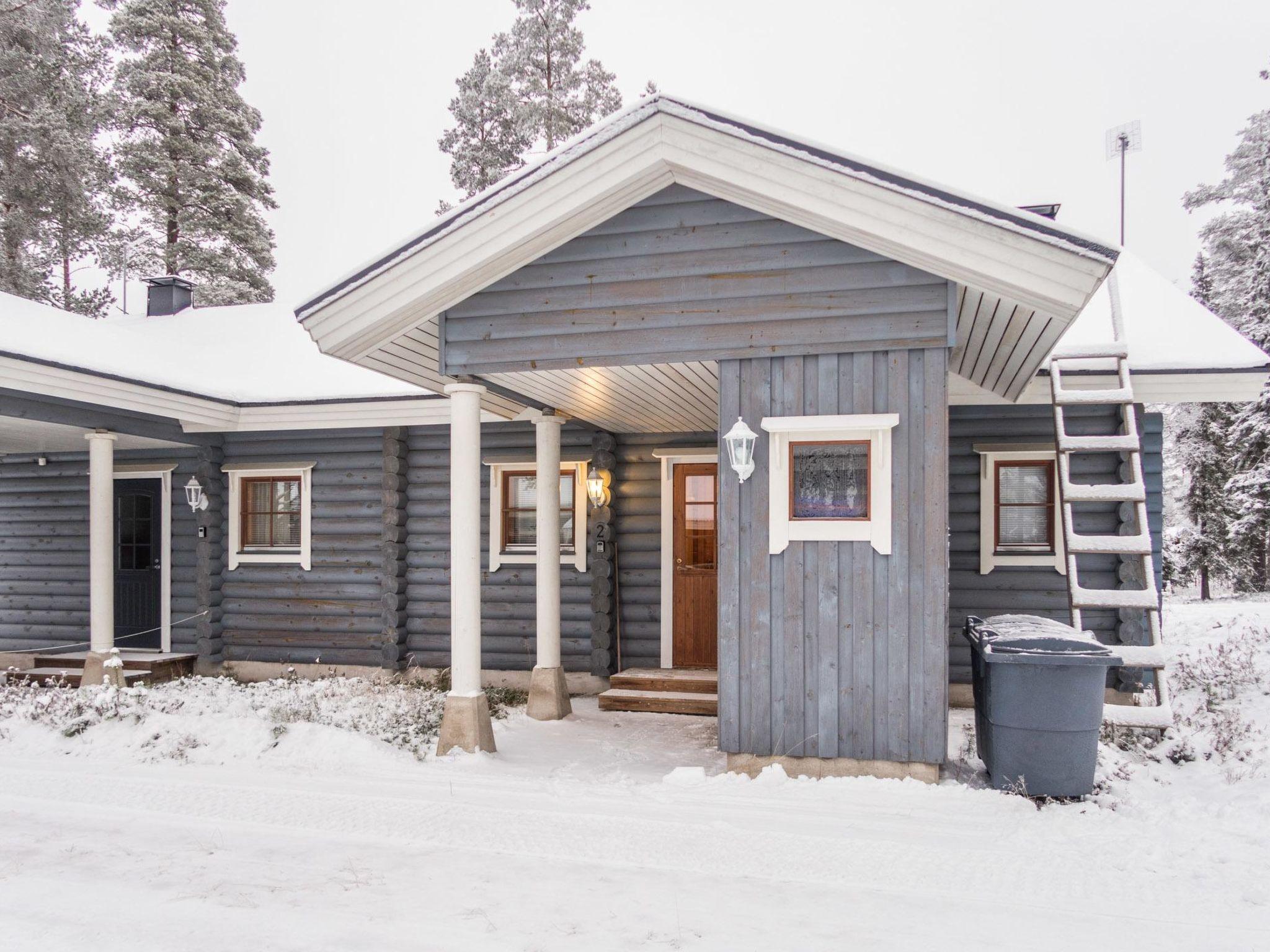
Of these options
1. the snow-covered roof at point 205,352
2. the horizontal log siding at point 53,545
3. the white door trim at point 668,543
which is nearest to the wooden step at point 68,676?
the horizontal log siding at point 53,545

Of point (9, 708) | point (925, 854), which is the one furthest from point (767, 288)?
point (9, 708)

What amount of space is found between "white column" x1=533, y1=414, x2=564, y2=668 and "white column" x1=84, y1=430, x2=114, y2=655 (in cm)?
475

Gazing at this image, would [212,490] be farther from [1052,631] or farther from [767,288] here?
[1052,631]

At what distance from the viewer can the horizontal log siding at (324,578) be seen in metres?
10.2

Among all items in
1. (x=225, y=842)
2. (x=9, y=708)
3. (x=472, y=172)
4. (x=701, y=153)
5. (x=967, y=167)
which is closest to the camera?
(x=225, y=842)

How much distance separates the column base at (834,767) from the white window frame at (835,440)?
4.46ft

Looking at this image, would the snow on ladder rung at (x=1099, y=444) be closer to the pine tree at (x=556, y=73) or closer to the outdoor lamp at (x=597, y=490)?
the outdoor lamp at (x=597, y=490)

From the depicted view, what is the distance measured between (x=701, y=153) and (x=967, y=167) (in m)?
84.9

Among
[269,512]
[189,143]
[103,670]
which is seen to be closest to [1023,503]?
[269,512]

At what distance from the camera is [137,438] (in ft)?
33.1

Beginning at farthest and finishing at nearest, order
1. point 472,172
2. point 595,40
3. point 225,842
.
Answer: point 595,40
point 472,172
point 225,842

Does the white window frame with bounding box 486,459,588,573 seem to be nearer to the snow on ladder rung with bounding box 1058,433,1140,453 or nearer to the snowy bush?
the snowy bush

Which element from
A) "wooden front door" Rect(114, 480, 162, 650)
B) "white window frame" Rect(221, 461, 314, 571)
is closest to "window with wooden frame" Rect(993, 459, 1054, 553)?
"white window frame" Rect(221, 461, 314, 571)

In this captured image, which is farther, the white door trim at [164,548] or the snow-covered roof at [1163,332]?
the white door trim at [164,548]
